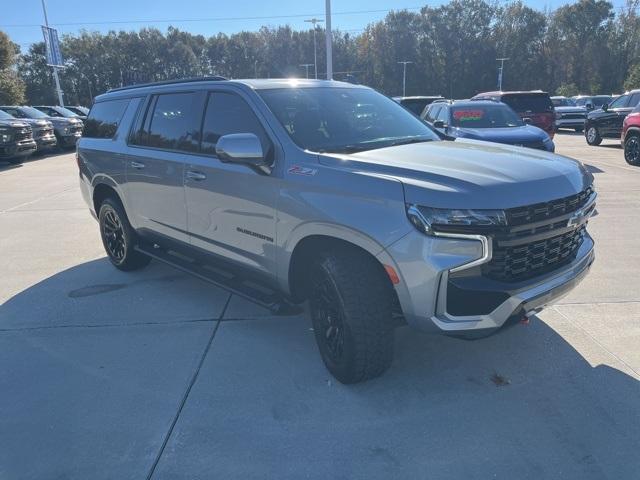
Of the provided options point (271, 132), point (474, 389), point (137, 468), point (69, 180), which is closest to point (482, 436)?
point (474, 389)

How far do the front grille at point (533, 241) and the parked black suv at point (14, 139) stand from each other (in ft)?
53.0

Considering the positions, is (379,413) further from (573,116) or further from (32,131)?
(573,116)

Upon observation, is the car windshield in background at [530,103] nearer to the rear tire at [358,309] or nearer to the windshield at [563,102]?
the rear tire at [358,309]

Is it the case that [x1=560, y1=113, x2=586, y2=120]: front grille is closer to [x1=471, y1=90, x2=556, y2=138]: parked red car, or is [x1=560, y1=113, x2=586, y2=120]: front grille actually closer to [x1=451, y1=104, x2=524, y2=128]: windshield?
[x1=471, y1=90, x2=556, y2=138]: parked red car

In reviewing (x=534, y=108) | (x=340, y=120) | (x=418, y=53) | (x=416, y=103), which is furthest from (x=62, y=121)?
(x=418, y=53)

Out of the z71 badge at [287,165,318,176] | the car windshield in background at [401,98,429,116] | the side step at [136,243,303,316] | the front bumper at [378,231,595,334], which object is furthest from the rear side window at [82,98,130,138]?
the car windshield in background at [401,98,429,116]

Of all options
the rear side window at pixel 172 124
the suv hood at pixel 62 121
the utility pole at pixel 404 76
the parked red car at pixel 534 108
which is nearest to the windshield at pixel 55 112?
the suv hood at pixel 62 121

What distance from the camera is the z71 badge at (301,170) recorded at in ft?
10.6

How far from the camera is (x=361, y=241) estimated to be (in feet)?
9.64

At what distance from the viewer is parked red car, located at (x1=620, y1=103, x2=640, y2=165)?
11992 millimetres

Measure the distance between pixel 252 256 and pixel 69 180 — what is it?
423 inches

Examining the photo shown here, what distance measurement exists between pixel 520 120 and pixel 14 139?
14.1 m

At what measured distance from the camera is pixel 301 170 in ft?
10.8

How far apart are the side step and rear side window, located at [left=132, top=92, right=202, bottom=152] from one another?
1018 mm
